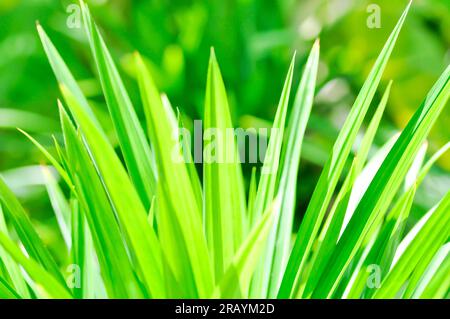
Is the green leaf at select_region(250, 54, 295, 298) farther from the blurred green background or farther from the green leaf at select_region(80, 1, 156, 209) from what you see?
the blurred green background

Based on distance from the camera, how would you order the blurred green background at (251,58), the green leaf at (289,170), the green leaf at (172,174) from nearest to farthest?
the green leaf at (172,174), the green leaf at (289,170), the blurred green background at (251,58)

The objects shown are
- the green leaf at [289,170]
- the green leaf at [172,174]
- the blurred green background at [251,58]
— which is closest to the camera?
the green leaf at [172,174]

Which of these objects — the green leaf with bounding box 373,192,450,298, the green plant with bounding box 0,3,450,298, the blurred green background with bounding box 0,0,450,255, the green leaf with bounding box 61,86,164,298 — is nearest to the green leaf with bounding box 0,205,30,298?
the green plant with bounding box 0,3,450,298

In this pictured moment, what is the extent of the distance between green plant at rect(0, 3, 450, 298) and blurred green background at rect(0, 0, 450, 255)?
720mm

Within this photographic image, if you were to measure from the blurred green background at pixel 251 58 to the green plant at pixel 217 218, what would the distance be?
720 mm

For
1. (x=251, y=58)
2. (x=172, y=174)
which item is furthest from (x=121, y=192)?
(x=251, y=58)

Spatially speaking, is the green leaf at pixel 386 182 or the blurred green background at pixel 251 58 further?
the blurred green background at pixel 251 58

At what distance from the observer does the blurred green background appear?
4.18 ft

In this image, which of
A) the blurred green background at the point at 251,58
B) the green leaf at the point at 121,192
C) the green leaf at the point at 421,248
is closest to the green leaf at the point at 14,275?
the green leaf at the point at 121,192

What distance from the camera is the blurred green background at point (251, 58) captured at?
1274 millimetres

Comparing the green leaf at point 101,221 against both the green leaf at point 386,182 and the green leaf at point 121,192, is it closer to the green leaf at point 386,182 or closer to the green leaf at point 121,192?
the green leaf at point 121,192

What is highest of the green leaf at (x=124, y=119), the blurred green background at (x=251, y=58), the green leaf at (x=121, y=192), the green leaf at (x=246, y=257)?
the blurred green background at (x=251, y=58)

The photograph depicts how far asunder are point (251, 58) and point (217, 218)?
3.02ft
